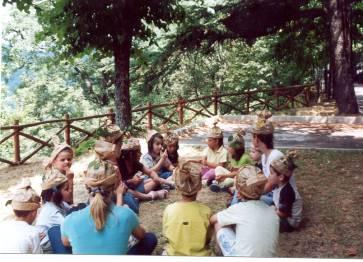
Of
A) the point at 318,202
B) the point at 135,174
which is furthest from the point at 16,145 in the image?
the point at 318,202

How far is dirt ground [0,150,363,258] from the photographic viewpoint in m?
2.72

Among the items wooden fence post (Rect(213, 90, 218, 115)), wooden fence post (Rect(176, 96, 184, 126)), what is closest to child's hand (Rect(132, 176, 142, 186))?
wooden fence post (Rect(176, 96, 184, 126))

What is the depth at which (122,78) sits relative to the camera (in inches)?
142

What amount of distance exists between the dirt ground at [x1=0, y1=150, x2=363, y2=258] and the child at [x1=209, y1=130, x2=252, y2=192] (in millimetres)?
88

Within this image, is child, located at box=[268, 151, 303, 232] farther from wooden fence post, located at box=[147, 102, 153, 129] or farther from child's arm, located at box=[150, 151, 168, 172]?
wooden fence post, located at box=[147, 102, 153, 129]

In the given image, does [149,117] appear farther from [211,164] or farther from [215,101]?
[211,164]

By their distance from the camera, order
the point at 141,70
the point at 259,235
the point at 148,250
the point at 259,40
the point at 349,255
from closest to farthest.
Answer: the point at 259,235 → the point at 148,250 → the point at 349,255 → the point at 259,40 → the point at 141,70

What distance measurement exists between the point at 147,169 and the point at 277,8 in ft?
5.71

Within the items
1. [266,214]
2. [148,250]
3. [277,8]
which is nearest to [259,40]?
[277,8]

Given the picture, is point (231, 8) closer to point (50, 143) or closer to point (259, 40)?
point (259, 40)

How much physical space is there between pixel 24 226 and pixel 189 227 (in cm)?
94

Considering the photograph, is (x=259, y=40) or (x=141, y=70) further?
(x=141, y=70)

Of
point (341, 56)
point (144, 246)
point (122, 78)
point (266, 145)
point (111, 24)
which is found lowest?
point (144, 246)

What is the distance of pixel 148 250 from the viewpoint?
251 centimetres
